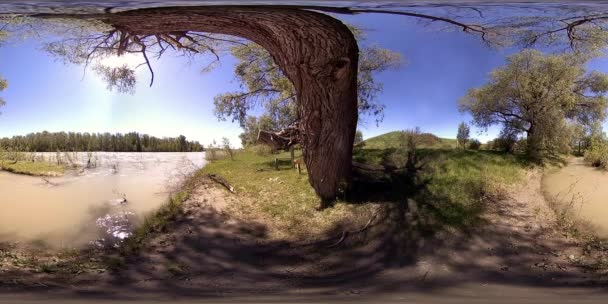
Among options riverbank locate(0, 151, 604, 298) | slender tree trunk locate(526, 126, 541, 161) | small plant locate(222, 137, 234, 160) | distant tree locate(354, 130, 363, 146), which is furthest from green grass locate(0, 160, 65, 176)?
slender tree trunk locate(526, 126, 541, 161)

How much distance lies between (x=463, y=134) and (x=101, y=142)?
131 centimetres

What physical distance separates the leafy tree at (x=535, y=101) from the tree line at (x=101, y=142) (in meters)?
1.00

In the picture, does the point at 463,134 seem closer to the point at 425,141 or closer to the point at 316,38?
the point at 425,141

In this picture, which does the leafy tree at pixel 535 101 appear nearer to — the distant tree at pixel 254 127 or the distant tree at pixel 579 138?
the distant tree at pixel 579 138

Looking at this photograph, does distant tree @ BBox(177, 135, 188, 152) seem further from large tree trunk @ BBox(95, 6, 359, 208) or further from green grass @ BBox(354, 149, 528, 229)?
green grass @ BBox(354, 149, 528, 229)

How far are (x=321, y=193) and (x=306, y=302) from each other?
437mm

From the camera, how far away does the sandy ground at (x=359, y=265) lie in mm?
933

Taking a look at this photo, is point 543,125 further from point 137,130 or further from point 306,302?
point 137,130

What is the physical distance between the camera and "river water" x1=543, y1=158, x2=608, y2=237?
Result: 1195mm

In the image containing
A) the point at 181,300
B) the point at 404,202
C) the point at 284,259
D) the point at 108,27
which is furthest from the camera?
the point at 108,27

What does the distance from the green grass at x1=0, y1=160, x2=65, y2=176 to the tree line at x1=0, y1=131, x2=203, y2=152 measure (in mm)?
61

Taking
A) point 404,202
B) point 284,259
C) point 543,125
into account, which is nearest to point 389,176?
point 404,202

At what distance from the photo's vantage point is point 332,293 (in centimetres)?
93

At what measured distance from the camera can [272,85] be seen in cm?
132
